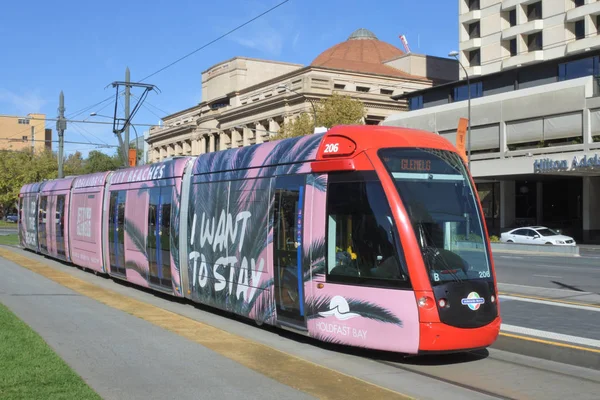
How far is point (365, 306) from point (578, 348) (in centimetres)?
275

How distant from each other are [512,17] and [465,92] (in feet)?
31.6

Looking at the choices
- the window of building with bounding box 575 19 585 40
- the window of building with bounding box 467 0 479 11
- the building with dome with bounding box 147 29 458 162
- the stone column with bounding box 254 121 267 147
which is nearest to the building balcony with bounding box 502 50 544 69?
the window of building with bounding box 575 19 585 40

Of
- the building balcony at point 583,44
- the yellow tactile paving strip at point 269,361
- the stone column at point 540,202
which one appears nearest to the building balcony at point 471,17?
the building balcony at point 583,44

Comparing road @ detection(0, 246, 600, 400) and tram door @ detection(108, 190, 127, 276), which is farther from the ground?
tram door @ detection(108, 190, 127, 276)

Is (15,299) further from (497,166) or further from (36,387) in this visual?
(497,166)

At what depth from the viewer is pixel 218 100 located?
90062 millimetres

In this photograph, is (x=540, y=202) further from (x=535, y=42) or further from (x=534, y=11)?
(x=534, y=11)

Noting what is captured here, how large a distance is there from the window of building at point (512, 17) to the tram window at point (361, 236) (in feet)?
175

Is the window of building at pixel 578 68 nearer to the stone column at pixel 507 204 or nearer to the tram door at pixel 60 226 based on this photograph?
the stone column at pixel 507 204

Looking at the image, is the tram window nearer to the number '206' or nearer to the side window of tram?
the number '206'

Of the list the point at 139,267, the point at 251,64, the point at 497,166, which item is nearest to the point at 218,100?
the point at 251,64

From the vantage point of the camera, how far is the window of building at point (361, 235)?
814 centimetres

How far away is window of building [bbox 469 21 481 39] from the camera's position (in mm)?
61250

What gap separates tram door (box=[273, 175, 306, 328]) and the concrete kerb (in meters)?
27.6
